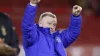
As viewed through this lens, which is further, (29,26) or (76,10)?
(76,10)

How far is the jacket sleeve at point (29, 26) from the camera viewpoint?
3.04 meters

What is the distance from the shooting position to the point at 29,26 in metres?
3.07

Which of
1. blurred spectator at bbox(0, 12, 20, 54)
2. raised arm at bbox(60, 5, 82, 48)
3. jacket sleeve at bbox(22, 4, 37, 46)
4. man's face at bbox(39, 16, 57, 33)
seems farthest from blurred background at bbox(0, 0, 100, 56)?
blurred spectator at bbox(0, 12, 20, 54)

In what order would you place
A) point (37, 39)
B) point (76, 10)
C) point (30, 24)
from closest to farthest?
point (30, 24), point (37, 39), point (76, 10)

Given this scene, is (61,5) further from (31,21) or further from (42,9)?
(31,21)

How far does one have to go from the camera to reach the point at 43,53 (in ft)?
10.4

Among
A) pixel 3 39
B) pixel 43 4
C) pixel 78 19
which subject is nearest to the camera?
pixel 3 39

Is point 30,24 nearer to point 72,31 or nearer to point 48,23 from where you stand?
point 48,23

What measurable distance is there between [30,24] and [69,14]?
345 cm

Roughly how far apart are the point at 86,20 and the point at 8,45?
177 inches

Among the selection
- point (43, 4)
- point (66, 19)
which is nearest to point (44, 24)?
point (66, 19)

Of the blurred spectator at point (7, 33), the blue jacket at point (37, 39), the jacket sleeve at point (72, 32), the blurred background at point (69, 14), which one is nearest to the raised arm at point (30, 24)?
the blue jacket at point (37, 39)

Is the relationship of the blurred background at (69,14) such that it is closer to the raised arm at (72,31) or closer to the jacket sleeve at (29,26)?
the raised arm at (72,31)

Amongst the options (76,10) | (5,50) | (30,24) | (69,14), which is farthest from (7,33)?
(69,14)
